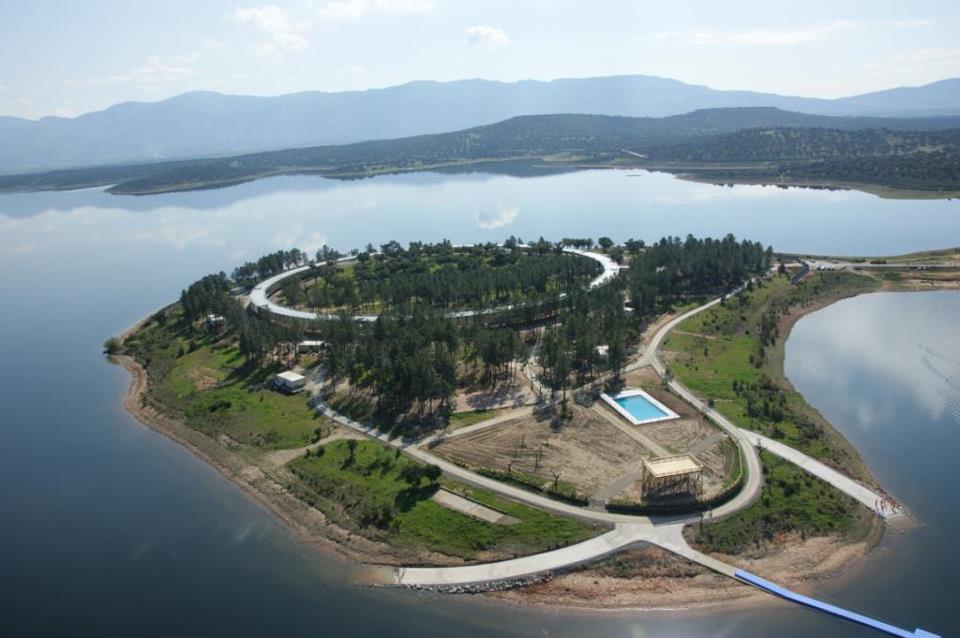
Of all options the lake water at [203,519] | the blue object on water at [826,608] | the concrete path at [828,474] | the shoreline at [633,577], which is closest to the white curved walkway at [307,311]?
the lake water at [203,519]

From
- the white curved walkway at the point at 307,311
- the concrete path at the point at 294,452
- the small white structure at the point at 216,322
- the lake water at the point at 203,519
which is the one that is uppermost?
the white curved walkway at the point at 307,311

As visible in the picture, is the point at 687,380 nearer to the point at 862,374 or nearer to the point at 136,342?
the point at 862,374

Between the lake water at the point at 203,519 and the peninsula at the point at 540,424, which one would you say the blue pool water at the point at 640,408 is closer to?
the peninsula at the point at 540,424

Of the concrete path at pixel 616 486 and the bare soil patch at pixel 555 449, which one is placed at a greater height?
the bare soil patch at pixel 555 449

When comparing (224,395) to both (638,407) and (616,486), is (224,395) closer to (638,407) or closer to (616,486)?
(616,486)

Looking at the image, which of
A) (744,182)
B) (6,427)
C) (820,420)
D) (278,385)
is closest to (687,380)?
(820,420)

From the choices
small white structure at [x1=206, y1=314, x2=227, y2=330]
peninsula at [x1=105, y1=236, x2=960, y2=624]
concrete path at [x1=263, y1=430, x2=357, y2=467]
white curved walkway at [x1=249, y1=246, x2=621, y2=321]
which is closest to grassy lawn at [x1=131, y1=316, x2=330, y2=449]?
peninsula at [x1=105, y1=236, x2=960, y2=624]
